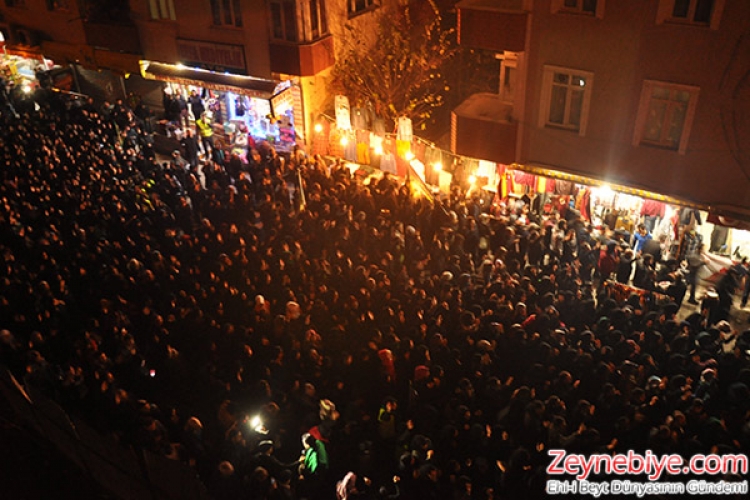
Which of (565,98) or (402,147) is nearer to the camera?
(565,98)

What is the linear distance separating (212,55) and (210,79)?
30.6 inches

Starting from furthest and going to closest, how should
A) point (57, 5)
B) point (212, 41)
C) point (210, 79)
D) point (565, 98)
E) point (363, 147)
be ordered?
point (57, 5) → point (210, 79) → point (212, 41) → point (363, 147) → point (565, 98)

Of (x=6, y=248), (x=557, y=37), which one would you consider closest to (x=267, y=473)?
(x=6, y=248)

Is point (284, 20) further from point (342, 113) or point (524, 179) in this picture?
point (524, 179)

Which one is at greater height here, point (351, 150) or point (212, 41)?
point (212, 41)

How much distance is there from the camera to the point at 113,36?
22.9m

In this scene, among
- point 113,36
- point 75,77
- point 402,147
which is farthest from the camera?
point 75,77

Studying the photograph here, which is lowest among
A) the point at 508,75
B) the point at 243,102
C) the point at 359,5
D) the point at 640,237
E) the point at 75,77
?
the point at 640,237

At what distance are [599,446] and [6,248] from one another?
12.5 m

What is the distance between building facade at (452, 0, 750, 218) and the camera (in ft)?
42.8

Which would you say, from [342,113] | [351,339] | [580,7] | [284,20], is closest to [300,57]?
[284,20]

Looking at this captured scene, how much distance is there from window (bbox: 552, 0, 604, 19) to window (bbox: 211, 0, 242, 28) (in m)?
10.4

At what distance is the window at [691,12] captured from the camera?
12545 millimetres

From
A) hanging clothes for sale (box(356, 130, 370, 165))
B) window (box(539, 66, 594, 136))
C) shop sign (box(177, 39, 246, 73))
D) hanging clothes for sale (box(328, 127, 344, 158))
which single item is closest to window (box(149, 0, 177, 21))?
shop sign (box(177, 39, 246, 73))
